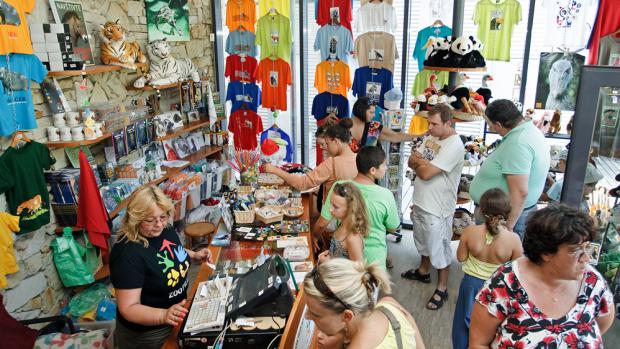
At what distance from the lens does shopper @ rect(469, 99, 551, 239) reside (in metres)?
3.25

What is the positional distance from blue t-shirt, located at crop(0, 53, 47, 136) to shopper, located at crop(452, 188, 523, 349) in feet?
10.6

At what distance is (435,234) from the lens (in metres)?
4.07

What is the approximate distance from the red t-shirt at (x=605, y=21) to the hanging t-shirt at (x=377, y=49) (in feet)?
6.90

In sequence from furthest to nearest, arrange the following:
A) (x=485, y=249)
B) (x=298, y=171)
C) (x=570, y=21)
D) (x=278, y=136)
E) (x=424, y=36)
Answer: (x=278, y=136) → (x=424, y=36) → (x=570, y=21) → (x=298, y=171) → (x=485, y=249)

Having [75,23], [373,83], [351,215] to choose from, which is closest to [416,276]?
[351,215]

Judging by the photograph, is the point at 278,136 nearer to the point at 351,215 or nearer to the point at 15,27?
the point at 15,27

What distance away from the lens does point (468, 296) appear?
294cm

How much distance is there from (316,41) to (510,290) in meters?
4.46

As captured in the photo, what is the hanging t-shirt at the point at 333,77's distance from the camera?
5652 mm

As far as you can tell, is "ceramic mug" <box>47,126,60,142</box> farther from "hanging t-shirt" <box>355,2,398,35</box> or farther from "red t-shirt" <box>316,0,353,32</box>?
"hanging t-shirt" <box>355,2,398,35</box>

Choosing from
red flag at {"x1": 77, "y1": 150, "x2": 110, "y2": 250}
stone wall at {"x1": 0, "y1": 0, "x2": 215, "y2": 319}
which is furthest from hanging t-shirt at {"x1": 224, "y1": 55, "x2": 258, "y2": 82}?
red flag at {"x1": 77, "y1": 150, "x2": 110, "y2": 250}

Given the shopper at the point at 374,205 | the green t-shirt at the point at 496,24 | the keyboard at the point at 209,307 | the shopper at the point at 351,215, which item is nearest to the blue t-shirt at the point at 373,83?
the green t-shirt at the point at 496,24

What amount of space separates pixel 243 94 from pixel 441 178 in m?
3.34

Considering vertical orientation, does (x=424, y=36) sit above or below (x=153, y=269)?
above
